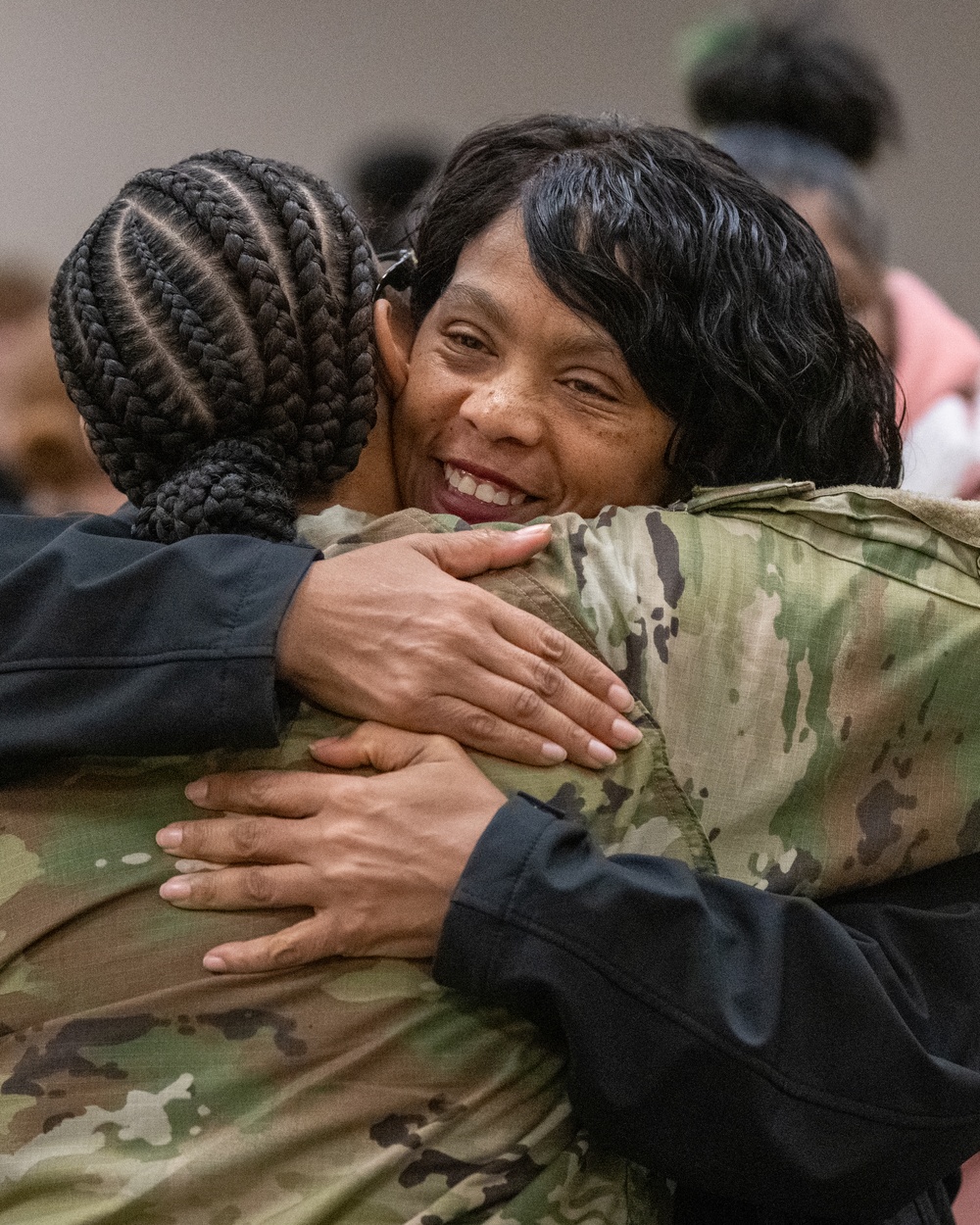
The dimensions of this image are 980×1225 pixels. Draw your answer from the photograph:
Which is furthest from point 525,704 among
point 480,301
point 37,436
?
point 37,436

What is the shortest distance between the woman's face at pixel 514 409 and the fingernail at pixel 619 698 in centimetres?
37

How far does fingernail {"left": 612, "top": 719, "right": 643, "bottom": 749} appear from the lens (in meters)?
1.07

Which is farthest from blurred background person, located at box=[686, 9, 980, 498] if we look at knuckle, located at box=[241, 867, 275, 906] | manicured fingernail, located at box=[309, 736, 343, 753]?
knuckle, located at box=[241, 867, 275, 906]

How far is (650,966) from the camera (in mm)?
1014

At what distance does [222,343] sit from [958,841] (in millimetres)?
747

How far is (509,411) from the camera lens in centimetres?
138

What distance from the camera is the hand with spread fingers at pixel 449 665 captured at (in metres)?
1.07

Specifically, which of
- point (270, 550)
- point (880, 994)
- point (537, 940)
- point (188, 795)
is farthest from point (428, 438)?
point (880, 994)

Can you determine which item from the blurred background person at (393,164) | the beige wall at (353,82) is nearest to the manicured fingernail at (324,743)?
the blurred background person at (393,164)

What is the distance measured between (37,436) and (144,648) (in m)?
2.06

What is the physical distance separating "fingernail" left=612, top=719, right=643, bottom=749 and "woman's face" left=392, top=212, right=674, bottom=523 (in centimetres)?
40

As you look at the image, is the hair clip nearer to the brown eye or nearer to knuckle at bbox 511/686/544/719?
the brown eye

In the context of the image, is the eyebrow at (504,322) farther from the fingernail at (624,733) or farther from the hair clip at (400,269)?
the fingernail at (624,733)

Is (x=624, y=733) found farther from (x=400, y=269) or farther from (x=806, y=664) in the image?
(x=400, y=269)
